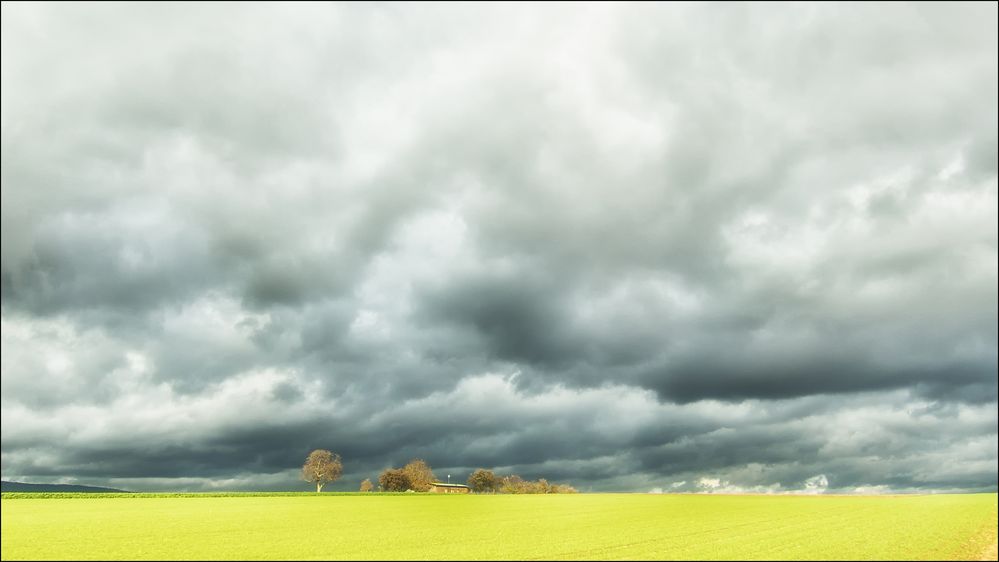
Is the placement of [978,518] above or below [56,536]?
below

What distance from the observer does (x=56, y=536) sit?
64625 mm

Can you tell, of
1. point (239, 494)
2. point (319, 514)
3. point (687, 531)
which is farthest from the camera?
point (239, 494)

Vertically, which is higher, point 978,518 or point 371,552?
point 371,552

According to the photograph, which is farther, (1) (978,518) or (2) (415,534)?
(1) (978,518)

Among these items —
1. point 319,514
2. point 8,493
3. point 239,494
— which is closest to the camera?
point 319,514

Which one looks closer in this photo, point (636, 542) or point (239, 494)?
point (636, 542)

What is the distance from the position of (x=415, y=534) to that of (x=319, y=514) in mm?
37946

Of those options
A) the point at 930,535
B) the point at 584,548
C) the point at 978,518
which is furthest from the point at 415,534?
the point at 978,518

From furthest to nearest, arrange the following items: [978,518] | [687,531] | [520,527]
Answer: [978,518], [520,527], [687,531]

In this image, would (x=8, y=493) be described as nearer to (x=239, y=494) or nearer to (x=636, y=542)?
(x=239, y=494)

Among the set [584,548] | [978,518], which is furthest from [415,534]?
[978,518]

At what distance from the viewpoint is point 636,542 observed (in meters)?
62.0

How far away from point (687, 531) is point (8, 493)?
13508 cm

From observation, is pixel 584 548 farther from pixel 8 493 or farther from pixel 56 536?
pixel 8 493
